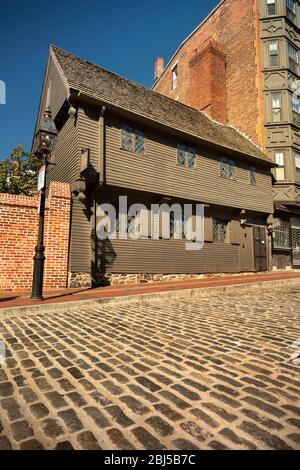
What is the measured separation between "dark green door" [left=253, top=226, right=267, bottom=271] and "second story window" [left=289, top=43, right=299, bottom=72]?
1233 centimetres

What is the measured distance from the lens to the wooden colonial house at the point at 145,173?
34.4 ft

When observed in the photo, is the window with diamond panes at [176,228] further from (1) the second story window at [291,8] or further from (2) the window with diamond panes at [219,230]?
(1) the second story window at [291,8]

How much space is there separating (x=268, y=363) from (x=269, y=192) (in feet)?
51.6

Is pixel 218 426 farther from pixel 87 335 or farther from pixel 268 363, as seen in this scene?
pixel 87 335

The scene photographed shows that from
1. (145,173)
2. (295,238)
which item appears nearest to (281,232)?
(295,238)

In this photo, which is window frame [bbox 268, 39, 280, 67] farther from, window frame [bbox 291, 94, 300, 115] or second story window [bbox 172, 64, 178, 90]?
second story window [bbox 172, 64, 178, 90]

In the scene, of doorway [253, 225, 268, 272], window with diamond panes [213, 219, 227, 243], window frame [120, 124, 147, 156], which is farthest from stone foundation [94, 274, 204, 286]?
doorway [253, 225, 268, 272]

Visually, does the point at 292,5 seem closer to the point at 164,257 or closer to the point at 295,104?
the point at 295,104

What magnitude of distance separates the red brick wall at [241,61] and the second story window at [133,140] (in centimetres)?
1061

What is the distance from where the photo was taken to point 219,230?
49.1 feet

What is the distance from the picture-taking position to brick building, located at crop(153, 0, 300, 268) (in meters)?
18.7

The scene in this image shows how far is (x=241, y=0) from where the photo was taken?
21.0m

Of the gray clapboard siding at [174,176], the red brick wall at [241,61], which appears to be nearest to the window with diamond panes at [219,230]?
the gray clapboard siding at [174,176]

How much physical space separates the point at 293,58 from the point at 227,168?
11.8 metres
